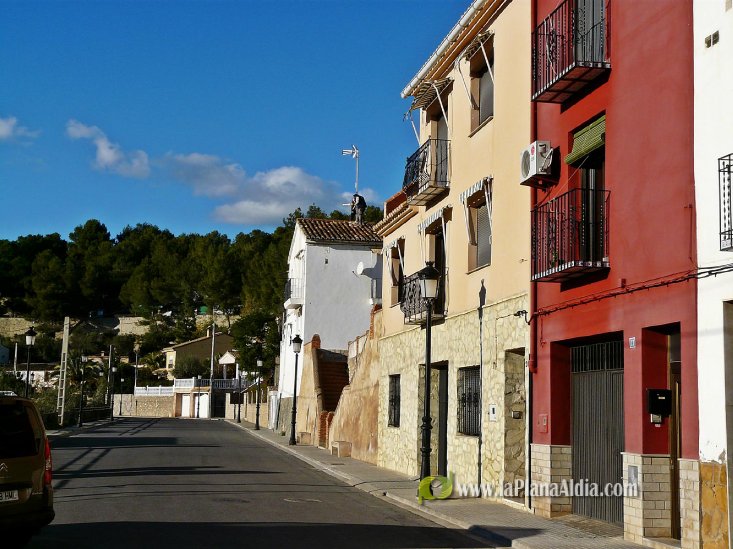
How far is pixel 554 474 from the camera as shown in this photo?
1420 centimetres

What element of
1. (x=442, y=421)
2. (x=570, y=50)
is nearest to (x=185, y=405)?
(x=442, y=421)

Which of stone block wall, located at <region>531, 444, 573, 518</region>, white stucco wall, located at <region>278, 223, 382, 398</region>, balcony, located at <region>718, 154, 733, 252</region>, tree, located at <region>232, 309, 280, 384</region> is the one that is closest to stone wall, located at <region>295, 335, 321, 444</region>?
white stucco wall, located at <region>278, 223, 382, 398</region>

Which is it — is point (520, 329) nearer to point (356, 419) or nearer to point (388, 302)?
point (388, 302)

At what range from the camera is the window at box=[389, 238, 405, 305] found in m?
24.5

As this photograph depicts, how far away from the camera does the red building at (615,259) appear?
438 inches

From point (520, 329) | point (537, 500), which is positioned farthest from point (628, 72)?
point (537, 500)

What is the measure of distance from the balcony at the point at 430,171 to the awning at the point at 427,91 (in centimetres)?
108

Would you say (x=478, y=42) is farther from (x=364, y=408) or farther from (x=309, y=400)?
(x=309, y=400)

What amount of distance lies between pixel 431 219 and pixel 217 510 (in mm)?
9160

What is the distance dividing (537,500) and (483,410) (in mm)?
2695

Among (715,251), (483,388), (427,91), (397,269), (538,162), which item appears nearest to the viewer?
(715,251)

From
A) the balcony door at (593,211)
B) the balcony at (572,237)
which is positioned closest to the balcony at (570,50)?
the balcony door at (593,211)

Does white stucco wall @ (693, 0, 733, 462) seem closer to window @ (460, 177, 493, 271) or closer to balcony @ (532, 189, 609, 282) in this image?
balcony @ (532, 189, 609, 282)

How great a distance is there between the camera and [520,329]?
15.5m
